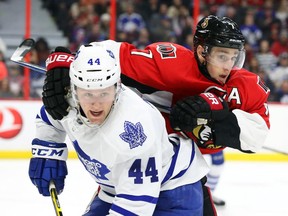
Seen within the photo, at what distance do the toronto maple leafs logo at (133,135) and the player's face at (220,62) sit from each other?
604mm

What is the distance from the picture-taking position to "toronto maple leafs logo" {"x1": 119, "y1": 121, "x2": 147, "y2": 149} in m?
2.02

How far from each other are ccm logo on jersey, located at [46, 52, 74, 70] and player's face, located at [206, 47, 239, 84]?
553 mm

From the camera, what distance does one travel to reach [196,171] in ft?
7.75

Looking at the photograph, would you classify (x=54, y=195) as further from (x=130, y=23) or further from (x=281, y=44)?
(x=281, y=44)

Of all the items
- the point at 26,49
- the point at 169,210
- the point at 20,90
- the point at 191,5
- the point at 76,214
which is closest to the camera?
the point at 169,210

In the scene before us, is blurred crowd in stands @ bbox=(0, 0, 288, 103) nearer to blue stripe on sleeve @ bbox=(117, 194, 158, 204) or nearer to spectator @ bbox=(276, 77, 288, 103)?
spectator @ bbox=(276, 77, 288, 103)

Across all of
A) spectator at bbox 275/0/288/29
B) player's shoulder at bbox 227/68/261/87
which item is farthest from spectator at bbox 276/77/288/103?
player's shoulder at bbox 227/68/261/87

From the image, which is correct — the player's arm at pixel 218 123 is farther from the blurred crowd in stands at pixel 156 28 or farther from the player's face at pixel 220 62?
the blurred crowd in stands at pixel 156 28

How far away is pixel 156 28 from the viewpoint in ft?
19.7

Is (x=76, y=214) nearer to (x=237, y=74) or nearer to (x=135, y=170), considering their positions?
(x=237, y=74)

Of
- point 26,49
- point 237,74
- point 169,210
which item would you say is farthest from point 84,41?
point 169,210

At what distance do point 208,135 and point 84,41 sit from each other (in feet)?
11.8

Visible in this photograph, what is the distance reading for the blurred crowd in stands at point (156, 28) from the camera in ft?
19.1

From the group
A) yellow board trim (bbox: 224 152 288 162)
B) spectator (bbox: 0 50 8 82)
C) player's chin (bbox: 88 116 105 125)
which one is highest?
player's chin (bbox: 88 116 105 125)
